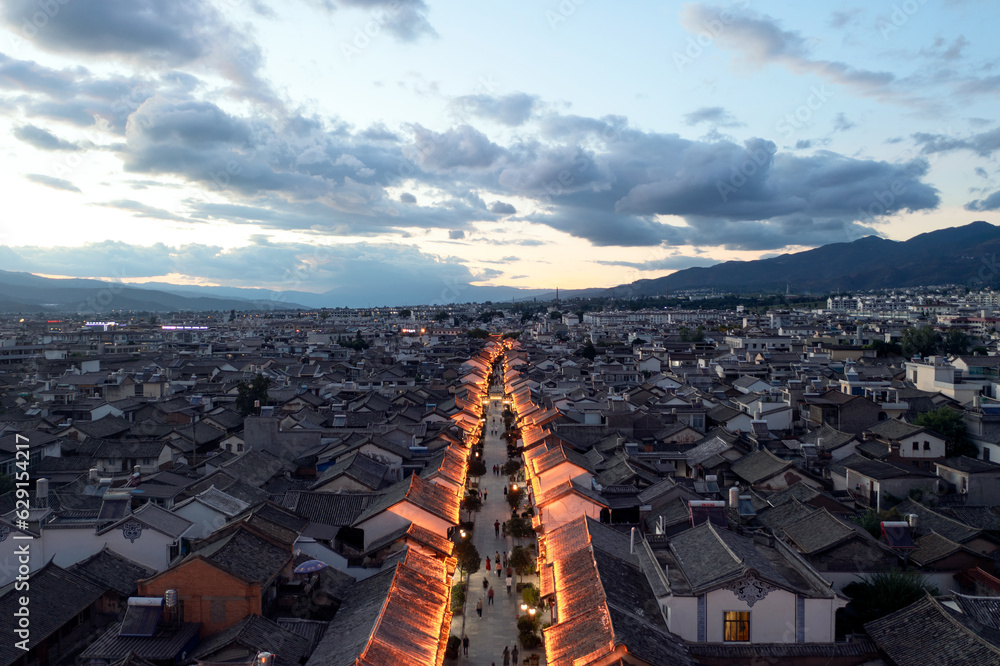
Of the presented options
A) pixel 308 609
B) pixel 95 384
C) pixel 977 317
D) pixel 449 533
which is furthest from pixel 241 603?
pixel 977 317

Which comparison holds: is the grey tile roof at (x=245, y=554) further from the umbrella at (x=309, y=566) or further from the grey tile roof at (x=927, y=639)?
the grey tile roof at (x=927, y=639)

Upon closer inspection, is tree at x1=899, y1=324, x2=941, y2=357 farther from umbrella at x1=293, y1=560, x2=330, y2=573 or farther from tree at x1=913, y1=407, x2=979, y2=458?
umbrella at x1=293, y1=560, x2=330, y2=573

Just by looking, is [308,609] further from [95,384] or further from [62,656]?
[95,384]

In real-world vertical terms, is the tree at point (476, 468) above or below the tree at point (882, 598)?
below

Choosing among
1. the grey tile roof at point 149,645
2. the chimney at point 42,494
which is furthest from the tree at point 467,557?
the chimney at point 42,494

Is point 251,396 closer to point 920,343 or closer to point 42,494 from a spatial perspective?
point 42,494

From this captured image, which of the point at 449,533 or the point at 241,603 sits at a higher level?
the point at 241,603

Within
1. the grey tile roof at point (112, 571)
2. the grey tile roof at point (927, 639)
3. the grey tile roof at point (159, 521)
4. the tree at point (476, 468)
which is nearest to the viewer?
the grey tile roof at point (927, 639)
